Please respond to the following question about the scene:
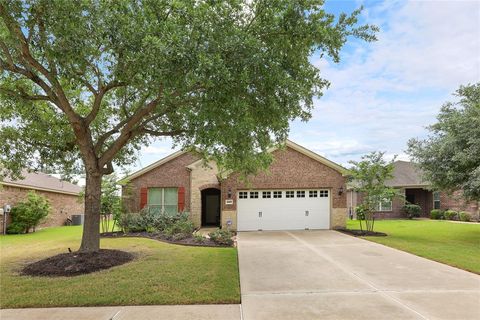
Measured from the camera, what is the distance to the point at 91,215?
1106cm

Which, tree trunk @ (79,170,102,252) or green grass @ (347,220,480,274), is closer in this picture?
green grass @ (347,220,480,274)

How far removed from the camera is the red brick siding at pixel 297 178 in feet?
67.7

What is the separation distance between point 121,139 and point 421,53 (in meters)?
10.5

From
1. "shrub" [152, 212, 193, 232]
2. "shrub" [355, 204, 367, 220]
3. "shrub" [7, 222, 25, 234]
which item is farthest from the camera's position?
"shrub" [7, 222, 25, 234]

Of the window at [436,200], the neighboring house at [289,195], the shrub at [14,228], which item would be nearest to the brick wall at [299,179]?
the neighboring house at [289,195]

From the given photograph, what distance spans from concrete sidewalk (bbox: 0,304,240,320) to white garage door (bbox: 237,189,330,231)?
1421 centimetres

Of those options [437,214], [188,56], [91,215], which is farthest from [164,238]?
[437,214]

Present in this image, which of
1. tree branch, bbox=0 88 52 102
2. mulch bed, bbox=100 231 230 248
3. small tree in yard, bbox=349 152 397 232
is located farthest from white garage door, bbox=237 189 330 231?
tree branch, bbox=0 88 52 102

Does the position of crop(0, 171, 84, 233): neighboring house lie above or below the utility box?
above

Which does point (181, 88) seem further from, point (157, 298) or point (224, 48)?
point (157, 298)

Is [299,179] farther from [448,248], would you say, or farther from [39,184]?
[39,184]

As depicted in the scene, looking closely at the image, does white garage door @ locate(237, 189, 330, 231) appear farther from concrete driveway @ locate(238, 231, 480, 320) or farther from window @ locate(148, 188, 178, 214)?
concrete driveway @ locate(238, 231, 480, 320)

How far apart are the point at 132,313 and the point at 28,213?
61.8ft

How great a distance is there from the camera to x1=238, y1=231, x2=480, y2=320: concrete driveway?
20.0 ft
